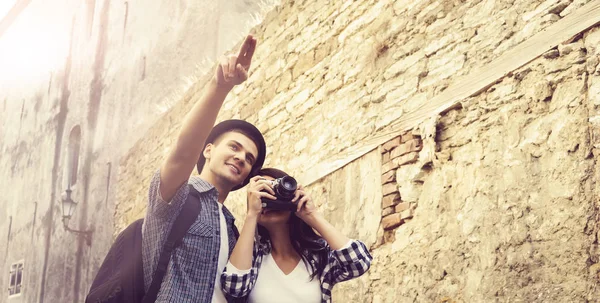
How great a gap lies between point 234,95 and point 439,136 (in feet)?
10.1

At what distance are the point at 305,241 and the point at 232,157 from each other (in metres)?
0.42

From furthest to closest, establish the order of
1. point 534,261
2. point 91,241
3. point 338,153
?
point 91,241 < point 338,153 < point 534,261

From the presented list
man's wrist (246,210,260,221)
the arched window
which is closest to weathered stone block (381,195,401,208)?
man's wrist (246,210,260,221)

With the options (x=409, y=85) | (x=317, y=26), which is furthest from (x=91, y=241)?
(x=409, y=85)

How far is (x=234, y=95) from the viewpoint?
615 cm

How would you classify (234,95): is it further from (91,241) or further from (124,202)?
(91,241)

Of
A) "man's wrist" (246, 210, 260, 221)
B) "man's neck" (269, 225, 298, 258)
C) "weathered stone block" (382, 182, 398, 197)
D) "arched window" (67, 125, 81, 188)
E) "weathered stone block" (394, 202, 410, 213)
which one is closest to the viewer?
"man's wrist" (246, 210, 260, 221)

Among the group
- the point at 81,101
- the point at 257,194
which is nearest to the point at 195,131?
the point at 257,194

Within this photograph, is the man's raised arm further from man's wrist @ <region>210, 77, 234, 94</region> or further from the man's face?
the man's face

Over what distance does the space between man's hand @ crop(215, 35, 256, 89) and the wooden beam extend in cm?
161

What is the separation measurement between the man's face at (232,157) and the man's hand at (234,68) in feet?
1.22

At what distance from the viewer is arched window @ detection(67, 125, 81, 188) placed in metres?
13.4

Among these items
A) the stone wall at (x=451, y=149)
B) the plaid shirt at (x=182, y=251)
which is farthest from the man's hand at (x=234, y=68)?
the stone wall at (x=451, y=149)

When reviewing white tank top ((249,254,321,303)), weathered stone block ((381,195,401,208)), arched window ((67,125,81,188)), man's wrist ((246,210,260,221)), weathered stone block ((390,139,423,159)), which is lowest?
white tank top ((249,254,321,303))
